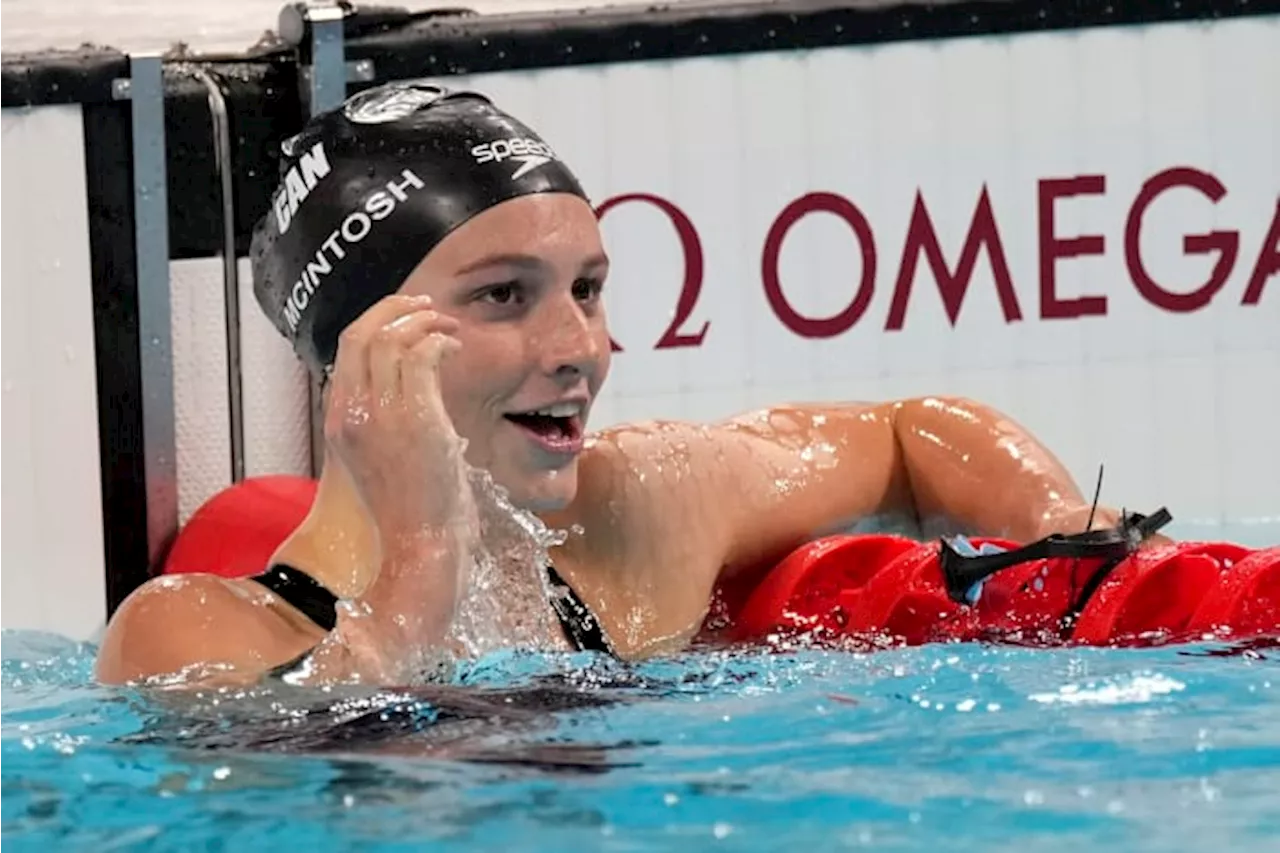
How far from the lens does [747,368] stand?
12.8 ft

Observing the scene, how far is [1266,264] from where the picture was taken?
3912mm

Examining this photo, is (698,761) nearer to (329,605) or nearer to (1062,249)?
(329,605)

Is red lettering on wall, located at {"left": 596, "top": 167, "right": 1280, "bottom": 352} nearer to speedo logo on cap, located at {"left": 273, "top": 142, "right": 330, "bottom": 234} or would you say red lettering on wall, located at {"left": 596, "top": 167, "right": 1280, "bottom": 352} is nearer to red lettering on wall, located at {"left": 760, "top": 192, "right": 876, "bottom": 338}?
red lettering on wall, located at {"left": 760, "top": 192, "right": 876, "bottom": 338}

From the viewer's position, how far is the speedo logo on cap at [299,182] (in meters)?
2.55

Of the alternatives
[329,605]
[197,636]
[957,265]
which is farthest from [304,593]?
[957,265]

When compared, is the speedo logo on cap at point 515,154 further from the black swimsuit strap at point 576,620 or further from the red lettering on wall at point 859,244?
the red lettering on wall at point 859,244

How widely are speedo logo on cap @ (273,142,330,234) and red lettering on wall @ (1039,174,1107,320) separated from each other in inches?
65.9

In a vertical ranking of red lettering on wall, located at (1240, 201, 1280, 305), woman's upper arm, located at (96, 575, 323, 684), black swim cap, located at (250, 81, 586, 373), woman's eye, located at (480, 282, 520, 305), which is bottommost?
woman's upper arm, located at (96, 575, 323, 684)

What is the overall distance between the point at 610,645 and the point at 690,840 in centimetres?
93

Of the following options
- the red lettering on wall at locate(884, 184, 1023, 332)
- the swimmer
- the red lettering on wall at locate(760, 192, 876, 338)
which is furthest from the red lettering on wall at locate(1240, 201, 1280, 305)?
the swimmer

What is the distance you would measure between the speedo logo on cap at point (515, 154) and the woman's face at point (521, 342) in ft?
0.20

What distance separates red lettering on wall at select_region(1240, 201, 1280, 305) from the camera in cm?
391

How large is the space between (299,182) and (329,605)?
52 centimetres

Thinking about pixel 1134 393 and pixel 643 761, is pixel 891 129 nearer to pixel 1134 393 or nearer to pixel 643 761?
pixel 1134 393
